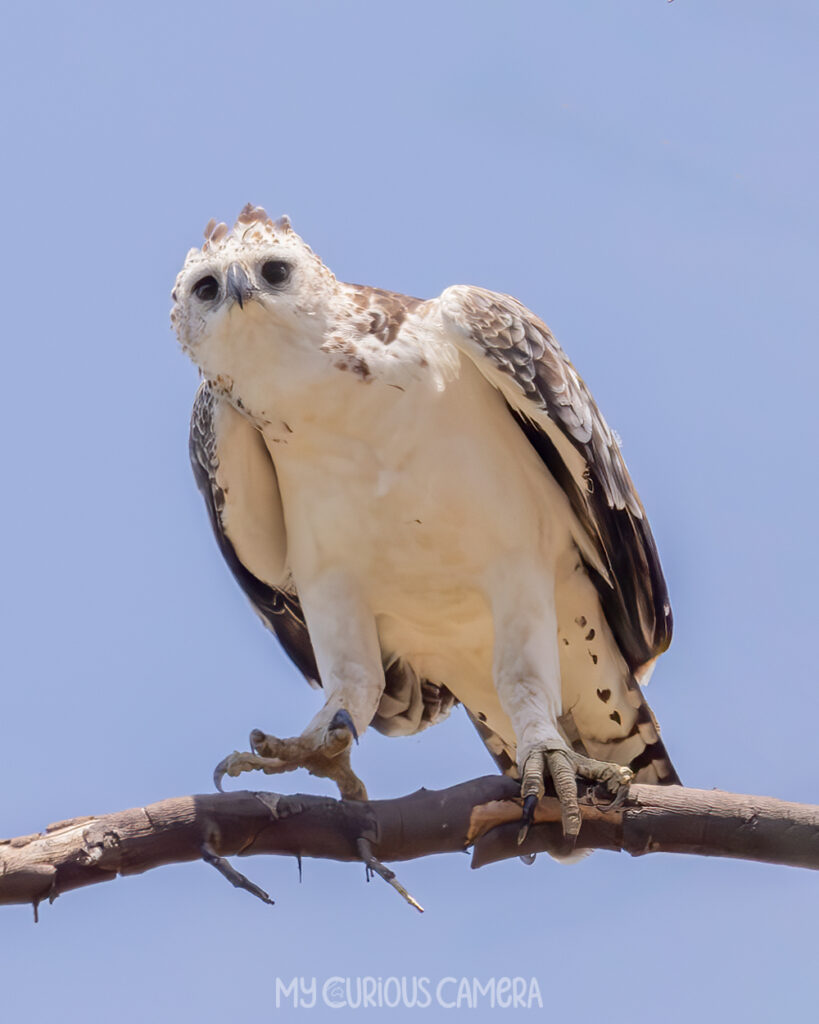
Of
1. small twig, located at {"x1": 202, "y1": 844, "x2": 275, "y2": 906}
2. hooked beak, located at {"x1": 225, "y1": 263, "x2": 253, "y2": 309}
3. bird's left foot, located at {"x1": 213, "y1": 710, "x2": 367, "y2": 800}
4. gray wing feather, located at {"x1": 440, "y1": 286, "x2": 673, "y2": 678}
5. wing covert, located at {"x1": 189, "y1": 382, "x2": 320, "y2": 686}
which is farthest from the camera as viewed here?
wing covert, located at {"x1": 189, "y1": 382, "x2": 320, "y2": 686}

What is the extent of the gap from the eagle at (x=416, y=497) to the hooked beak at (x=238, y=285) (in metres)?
0.02

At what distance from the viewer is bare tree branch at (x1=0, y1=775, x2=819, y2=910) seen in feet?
13.4

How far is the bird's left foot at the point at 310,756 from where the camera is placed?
523 cm

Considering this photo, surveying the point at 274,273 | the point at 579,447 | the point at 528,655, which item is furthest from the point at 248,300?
the point at 528,655

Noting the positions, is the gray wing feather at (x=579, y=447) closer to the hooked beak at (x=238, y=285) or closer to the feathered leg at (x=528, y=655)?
the feathered leg at (x=528, y=655)

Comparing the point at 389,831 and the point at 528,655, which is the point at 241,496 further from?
the point at 389,831

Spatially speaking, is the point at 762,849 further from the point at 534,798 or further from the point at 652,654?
the point at 652,654

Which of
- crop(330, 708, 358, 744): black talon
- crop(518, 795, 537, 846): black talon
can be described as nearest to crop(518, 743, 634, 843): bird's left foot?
crop(518, 795, 537, 846): black talon

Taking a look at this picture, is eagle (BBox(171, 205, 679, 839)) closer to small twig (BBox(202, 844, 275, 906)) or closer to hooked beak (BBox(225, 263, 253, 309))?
hooked beak (BBox(225, 263, 253, 309))

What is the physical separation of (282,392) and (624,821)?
200 centimetres

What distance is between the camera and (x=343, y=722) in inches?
218

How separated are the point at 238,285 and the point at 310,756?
1727 millimetres

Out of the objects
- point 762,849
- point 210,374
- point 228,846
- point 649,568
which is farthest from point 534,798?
point 210,374

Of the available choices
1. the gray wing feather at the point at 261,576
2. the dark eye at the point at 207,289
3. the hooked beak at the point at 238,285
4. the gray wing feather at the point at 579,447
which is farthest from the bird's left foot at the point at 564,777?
the dark eye at the point at 207,289
